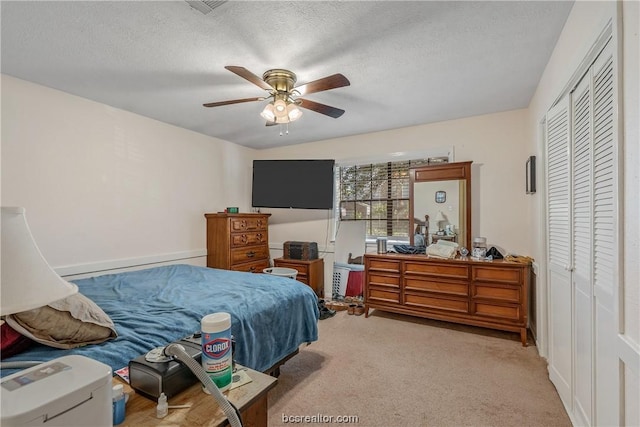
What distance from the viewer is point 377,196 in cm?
422

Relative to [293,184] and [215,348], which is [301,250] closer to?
[293,184]

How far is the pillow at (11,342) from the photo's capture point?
1.20 meters

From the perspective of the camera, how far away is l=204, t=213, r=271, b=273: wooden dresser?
3.94 meters

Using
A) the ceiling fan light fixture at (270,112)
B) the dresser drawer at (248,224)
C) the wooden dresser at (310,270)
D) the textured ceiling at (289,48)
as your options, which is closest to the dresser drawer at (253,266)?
the wooden dresser at (310,270)

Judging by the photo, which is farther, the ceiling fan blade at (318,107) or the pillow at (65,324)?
the ceiling fan blade at (318,107)

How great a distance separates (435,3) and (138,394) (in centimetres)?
228

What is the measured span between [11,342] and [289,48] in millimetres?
2162

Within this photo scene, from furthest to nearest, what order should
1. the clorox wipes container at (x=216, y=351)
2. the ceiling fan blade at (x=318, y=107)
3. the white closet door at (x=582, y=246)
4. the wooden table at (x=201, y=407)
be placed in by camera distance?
the ceiling fan blade at (x=318, y=107) → the white closet door at (x=582, y=246) → the clorox wipes container at (x=216, y=351) → the wooden table at (x=201, y=407)

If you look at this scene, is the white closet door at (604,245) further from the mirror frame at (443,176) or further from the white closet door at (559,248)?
the mirror frame at (443,176)

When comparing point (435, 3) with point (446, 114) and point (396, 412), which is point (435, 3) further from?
point (396, 412)

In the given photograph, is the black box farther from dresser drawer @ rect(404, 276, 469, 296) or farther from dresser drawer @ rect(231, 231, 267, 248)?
dresser drawer @ rect(404, 276, 469, 296)

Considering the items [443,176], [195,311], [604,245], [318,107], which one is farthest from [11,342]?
[443,176]

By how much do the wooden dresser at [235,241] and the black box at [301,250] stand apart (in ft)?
1.44

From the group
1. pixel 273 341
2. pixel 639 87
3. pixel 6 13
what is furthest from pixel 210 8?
pixel 273 341
